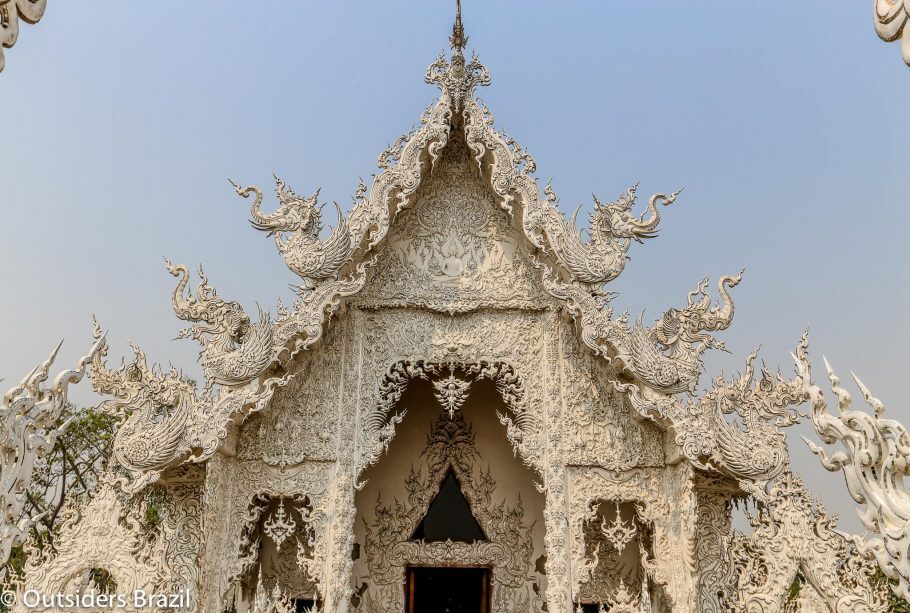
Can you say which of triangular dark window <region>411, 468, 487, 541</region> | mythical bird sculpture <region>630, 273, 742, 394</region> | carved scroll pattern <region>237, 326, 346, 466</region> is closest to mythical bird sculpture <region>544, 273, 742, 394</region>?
mythical bird sculpture <region>630, 273, 742, 394</region>

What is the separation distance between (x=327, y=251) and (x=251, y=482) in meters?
1.88

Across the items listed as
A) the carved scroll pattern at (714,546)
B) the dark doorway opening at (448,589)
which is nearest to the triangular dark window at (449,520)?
the dark doorway opening at (448,589)

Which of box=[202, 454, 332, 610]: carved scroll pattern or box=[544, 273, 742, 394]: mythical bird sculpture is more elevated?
box=[544, 273, 742, 394]: mythical bird sculpture

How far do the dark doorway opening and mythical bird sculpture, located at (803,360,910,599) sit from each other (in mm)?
3781

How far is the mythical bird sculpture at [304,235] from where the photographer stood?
6215 mm

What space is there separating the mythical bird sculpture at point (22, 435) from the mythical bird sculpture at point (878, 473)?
14.4ft

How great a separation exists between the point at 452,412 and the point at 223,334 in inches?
74.1

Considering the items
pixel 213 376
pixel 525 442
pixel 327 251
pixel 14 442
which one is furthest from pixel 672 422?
pixel 14 442

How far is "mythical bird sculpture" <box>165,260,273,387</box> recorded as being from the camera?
602 cm

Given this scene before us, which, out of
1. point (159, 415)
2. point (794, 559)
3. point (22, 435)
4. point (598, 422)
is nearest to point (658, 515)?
point (598, 422)

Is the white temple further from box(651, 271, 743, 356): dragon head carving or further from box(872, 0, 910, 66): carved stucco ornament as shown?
box(872, 0, 910, 66): carved stucco ornament

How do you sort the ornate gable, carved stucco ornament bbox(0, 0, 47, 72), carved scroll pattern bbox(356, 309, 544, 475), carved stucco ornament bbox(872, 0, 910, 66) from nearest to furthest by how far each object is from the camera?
carved stucco ornament bbox(0, 0, 47, 72)
carved stucco ornament bbox(872, 0, 910, 66)
carved scroll pattern bbox(356, 309, 544, 475)
the ornate gable

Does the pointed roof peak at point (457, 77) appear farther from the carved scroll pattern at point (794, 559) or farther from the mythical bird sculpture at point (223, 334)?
the carved scroll pattern at point (794, 559)

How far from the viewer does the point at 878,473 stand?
4512 millimetres
